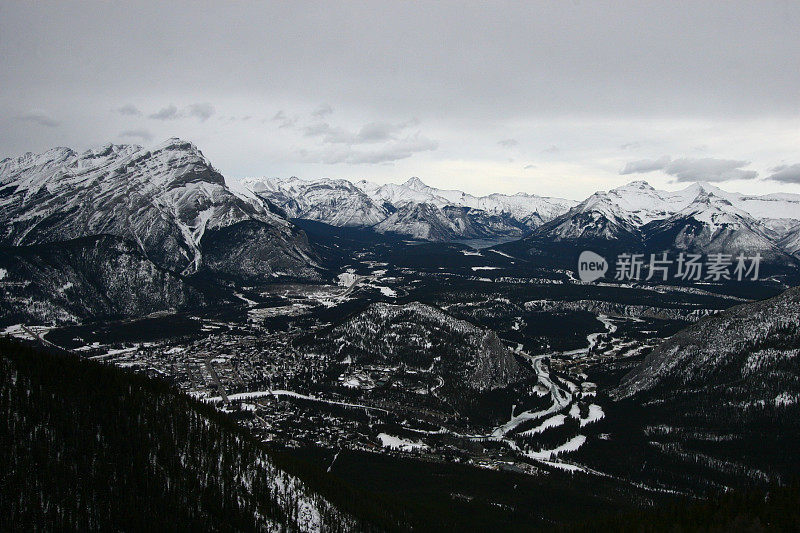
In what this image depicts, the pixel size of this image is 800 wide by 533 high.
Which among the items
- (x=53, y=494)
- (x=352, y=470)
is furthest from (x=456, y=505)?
(x=53, y=494)

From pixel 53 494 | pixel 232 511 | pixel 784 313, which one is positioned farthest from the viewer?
pixel 784 313

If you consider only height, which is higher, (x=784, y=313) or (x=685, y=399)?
(x=784, y=313)

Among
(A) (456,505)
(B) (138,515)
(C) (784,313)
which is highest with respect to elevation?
(C) (784,313)

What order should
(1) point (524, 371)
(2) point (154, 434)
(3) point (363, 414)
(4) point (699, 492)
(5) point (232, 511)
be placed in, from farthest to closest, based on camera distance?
(1) point (524, 371), (3) point (363, 414), (4) point (699, 492), (2) point (154, 434), (5) point (232, 511)

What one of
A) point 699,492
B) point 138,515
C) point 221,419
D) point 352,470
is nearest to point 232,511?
point 138,515

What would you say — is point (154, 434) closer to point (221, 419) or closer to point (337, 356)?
point (221, 419)

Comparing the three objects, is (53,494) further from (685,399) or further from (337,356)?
(685,399)

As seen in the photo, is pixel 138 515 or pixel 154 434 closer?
pixel 138 515
